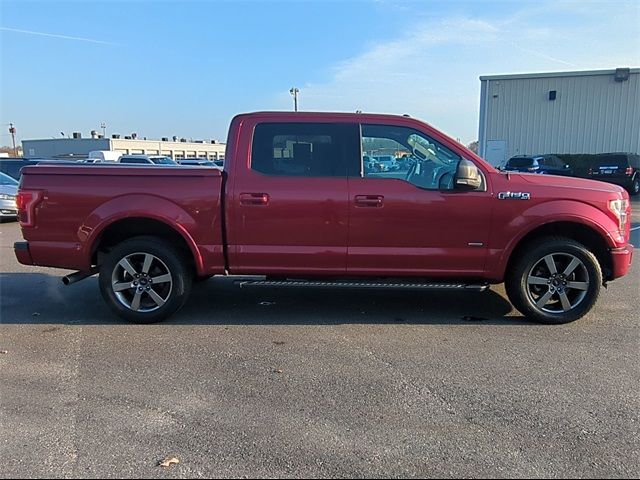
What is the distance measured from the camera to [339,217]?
4.67m

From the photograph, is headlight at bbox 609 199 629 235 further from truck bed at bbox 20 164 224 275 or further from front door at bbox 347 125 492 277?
truck bed at bbox 20 164 224 275

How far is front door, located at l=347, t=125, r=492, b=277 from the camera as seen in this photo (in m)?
4.64

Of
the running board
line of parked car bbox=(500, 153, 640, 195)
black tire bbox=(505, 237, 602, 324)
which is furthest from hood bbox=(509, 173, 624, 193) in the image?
line of parked car bbox=(500, 153, 640, 195)

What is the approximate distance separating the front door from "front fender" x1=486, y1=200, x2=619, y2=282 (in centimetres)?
14

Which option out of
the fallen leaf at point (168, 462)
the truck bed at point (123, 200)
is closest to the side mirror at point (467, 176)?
the truck bed at point (123, 200)

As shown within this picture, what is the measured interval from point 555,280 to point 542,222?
610 millimetres

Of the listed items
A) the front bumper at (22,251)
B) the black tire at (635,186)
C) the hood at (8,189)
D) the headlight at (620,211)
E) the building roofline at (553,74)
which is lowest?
the black tire at (635,186)

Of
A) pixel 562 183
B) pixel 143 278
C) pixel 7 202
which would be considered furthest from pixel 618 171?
pixel 7 202

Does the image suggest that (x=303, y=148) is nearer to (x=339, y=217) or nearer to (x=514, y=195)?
(x=339, y=217)

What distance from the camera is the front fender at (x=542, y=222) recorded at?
15.0 ft

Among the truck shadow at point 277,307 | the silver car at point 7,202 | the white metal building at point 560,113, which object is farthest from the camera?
the white metal building at point 560,113

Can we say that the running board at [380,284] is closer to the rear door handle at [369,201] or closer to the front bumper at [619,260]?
the rear door handle at [369,201]

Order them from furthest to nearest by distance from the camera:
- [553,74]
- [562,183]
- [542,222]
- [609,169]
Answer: [553,74], [609,169], [562,183], [542,222]

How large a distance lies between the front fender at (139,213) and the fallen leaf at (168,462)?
2.47 m
